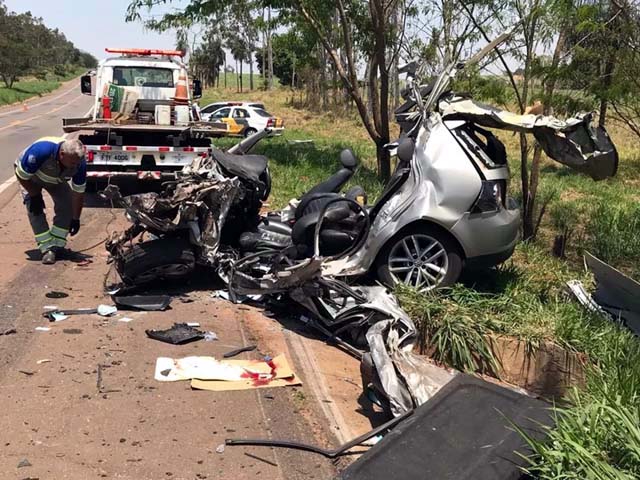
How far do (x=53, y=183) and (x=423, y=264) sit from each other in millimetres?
4325

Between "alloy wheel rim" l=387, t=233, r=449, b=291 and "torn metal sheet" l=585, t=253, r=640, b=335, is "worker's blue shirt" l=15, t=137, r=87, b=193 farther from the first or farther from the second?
"torn metal sheet" l=585, t=253, r=640, b=335

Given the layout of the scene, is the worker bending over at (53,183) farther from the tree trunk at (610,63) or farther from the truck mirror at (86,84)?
the truck mirror at (86,84)

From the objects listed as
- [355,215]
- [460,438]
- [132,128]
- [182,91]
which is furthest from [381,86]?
[460,438]

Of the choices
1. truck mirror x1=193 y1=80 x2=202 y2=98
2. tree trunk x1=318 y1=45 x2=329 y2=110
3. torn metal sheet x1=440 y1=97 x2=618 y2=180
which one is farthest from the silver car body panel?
tree trunk x1=318 y1=45 x2=329 y2=110

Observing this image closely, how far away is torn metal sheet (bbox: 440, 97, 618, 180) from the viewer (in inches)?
219

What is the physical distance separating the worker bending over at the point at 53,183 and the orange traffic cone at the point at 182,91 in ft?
19.2

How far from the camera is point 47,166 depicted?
736 centimetres

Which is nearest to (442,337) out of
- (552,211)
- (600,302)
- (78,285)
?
(600,302)

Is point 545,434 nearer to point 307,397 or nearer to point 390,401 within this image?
point 390,401

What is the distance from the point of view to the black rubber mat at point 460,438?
10.1 feet

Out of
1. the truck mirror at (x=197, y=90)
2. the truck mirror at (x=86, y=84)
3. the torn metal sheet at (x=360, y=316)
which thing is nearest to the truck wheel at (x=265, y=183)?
the torn metal sheet at (x=360, y=316)

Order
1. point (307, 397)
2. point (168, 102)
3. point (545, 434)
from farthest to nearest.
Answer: point (168, 102)
point (307, 397)
point (545, 434)

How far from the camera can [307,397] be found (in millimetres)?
4500

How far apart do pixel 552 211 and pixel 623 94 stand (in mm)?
3916
